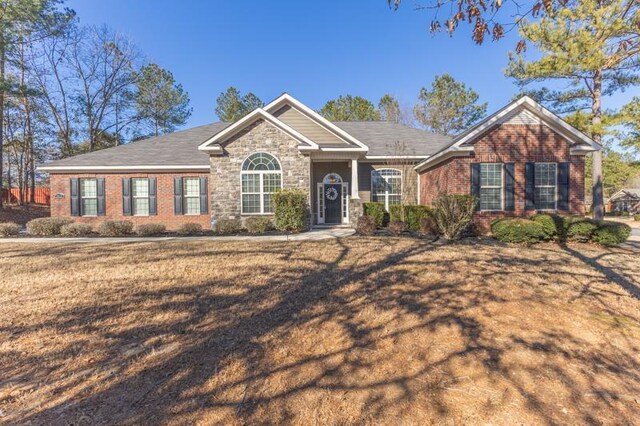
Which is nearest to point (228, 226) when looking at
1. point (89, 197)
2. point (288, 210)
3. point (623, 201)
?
point (288, 210)

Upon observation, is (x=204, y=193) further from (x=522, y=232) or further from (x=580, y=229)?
(x=580, y=229)

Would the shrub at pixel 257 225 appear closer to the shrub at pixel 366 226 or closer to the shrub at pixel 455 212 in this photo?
the shrub at pixel 366 226

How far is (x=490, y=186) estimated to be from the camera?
481 inches

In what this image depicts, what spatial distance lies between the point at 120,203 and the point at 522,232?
55.2 feet

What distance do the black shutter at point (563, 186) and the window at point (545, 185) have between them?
0.16 m

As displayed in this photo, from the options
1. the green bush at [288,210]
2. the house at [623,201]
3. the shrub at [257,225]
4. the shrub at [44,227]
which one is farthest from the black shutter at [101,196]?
the house at [623,201]

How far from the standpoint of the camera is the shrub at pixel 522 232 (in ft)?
31.2

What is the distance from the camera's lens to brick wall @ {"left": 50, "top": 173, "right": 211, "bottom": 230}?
46.8ft

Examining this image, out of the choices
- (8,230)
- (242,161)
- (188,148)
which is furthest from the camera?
(188,148)

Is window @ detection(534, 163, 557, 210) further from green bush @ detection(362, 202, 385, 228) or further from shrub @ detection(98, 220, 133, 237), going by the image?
shrub @ detection(98, 220, 133, 237)

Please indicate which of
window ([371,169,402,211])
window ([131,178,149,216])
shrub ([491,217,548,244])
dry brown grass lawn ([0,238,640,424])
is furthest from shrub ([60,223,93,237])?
shrub ([491,217,548,244])

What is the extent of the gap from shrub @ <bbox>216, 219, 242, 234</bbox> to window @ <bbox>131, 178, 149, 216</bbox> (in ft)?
16.4

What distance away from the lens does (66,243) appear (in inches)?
381

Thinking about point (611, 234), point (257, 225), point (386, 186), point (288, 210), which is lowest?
point (611, 234)
